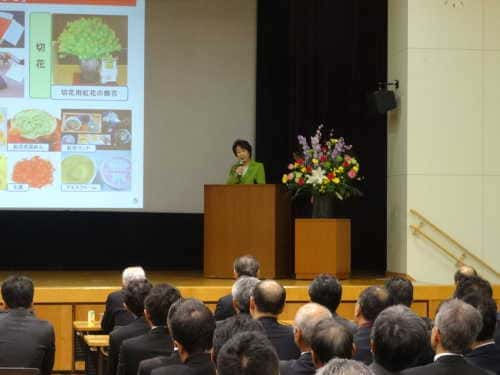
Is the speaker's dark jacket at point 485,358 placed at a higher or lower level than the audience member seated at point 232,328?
lower

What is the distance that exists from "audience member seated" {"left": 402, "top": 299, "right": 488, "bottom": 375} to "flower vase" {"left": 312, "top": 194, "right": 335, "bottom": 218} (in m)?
5.59

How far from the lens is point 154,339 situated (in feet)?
13.8

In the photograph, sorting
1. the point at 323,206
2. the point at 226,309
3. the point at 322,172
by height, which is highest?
the point at 322,172

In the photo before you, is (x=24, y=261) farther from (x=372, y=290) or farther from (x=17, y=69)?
(x=372, y=290)

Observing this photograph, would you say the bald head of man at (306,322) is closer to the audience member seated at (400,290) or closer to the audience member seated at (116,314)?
the audience member seated at (400,290)

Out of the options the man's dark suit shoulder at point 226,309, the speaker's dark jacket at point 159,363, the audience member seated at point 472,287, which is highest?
the audience member seated at point 472,287

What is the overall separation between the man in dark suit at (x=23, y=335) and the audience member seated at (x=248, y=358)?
2.46 meters

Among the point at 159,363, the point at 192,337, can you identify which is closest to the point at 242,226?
the point at 159,363

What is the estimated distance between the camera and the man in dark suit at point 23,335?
15.4 ft

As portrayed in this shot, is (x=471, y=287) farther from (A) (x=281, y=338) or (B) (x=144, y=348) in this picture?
(B) (x=144, y=348)

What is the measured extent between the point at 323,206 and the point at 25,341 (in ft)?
15.2

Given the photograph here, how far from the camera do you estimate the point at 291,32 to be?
10.5 metres

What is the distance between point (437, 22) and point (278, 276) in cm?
295

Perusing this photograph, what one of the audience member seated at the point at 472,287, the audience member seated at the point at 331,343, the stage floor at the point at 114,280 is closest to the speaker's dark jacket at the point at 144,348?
the audience member seated at the point at 331,343
